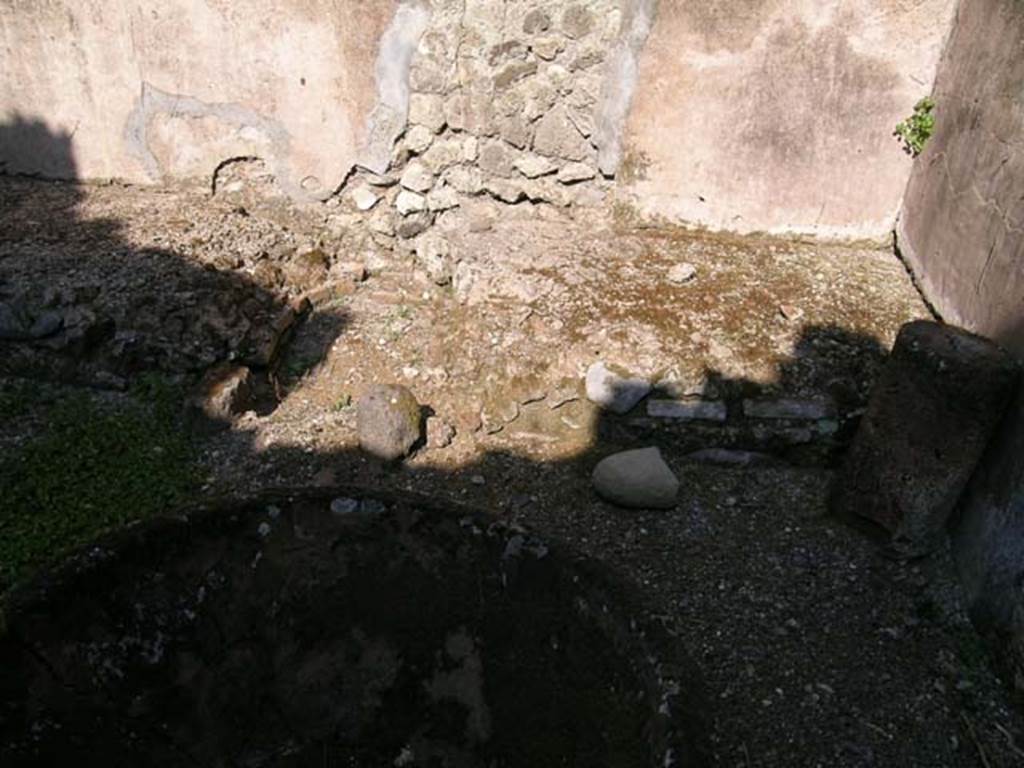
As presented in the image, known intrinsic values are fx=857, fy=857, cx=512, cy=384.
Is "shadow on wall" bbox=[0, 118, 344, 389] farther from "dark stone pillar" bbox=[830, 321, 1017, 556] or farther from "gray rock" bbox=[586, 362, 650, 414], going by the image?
"dark stone pillar" bbox=[830, 321, 1017, 556]

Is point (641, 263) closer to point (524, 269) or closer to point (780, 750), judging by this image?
point (524, 269)

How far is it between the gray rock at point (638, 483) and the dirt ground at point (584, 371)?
6 cm

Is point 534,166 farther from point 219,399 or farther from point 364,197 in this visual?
point 219,399

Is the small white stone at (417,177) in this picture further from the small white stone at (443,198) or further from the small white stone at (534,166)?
the small white stone at (534,166)

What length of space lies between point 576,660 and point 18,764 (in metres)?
1.08

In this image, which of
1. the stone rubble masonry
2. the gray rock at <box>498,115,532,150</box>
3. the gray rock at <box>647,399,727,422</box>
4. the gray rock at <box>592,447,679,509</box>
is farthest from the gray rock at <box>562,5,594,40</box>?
the gray rock at <box>592,447,679,509</box>

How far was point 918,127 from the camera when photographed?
4340 mm

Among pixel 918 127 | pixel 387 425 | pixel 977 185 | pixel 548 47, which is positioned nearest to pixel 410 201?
pixel 548 47

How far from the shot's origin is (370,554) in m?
1.94

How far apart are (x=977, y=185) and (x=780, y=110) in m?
1.14

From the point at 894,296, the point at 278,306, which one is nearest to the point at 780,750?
the point at 894,296

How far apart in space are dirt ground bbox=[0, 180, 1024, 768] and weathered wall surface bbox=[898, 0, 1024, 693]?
171 mm

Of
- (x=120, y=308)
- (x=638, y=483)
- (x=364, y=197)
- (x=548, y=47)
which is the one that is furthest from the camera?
(x=364, y=197)

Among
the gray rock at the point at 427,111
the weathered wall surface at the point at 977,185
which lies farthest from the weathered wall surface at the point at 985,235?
the gray rock at the point at 427,111
